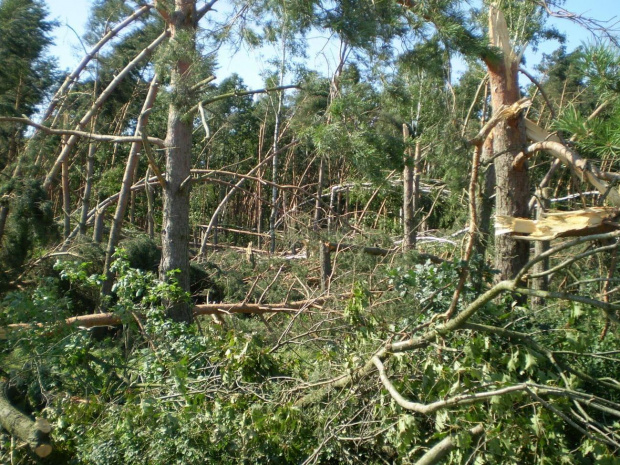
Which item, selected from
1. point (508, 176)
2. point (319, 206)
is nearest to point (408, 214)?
point (319, 206)

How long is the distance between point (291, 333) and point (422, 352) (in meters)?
2.35

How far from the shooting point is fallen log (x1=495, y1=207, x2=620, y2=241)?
3863 mm

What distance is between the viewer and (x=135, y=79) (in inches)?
507

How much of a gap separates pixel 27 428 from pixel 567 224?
4.10 m

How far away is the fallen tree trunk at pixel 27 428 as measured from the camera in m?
4.41

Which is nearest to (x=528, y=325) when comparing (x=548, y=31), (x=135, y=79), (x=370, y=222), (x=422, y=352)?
(x=422, y=352)

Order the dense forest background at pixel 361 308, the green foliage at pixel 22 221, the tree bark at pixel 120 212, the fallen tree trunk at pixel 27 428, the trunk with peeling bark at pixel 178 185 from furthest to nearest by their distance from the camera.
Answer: the tree bark at pixel 120 212
the trunk with peeling bark at pixel 178 185
the green foliage at pixel 22 221
the fallen tree trunk at pixel 27 428
the dense forest background at pixel 361 308

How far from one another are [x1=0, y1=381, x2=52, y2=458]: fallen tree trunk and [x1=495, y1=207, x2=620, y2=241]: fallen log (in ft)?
11.9

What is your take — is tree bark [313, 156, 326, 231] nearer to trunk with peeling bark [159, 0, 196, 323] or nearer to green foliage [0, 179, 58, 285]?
trunk with peeling bark [159, 0, 196, 323]

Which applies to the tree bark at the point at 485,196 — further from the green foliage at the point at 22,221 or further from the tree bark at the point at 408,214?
the green foliage at the point at 22,221

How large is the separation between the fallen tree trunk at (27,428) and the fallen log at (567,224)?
142 inches

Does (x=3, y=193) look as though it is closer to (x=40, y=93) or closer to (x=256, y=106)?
(x=40, y=93)

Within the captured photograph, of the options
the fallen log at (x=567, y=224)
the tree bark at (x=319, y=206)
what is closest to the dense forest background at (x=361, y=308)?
the fallen log at (x=567, y=224)

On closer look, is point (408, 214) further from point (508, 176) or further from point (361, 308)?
point (361, 308)
